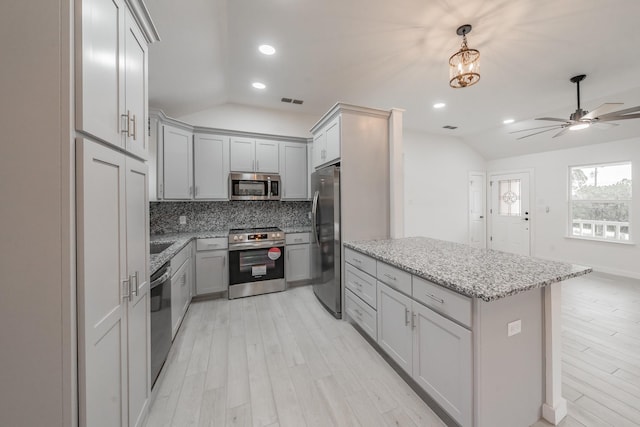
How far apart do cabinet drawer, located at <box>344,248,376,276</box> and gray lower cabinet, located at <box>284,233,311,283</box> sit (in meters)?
1.16

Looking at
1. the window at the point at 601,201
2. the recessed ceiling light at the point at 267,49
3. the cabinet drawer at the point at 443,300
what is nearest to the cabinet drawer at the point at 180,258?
the cabinet drawer at the point at 443,300

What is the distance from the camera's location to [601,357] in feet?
6.70

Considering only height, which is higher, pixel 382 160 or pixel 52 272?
pixel 382 160

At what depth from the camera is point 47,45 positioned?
0.79 m

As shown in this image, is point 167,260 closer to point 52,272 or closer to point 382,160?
point 52,272

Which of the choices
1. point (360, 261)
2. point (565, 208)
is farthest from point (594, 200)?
point (360, 261)

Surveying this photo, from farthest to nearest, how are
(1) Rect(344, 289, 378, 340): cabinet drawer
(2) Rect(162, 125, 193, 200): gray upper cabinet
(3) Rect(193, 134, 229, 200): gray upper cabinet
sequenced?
(3) Rect(193, 134, 229, 200): gray upper cabinet < (2) Rect(162, 125, 193, 200): gray upper cabinet < (1) Rect(344, 289, 378, 340): cabinet drawer

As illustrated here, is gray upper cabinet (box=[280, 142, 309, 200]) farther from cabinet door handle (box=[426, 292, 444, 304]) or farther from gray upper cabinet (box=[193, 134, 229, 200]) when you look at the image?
cabinet door handle (box=[426, 292, 444, 304])

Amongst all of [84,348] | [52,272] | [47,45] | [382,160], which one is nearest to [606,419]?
[382,160]

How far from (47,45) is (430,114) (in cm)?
474

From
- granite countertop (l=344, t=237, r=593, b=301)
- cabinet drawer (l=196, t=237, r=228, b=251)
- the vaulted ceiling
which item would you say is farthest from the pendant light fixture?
cabinet drawer (l=196, t=237, r=228, b=251)

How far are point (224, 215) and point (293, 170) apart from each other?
132 centimetres

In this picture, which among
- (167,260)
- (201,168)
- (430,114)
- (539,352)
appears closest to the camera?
(539,352)

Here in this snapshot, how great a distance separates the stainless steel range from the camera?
329cm
